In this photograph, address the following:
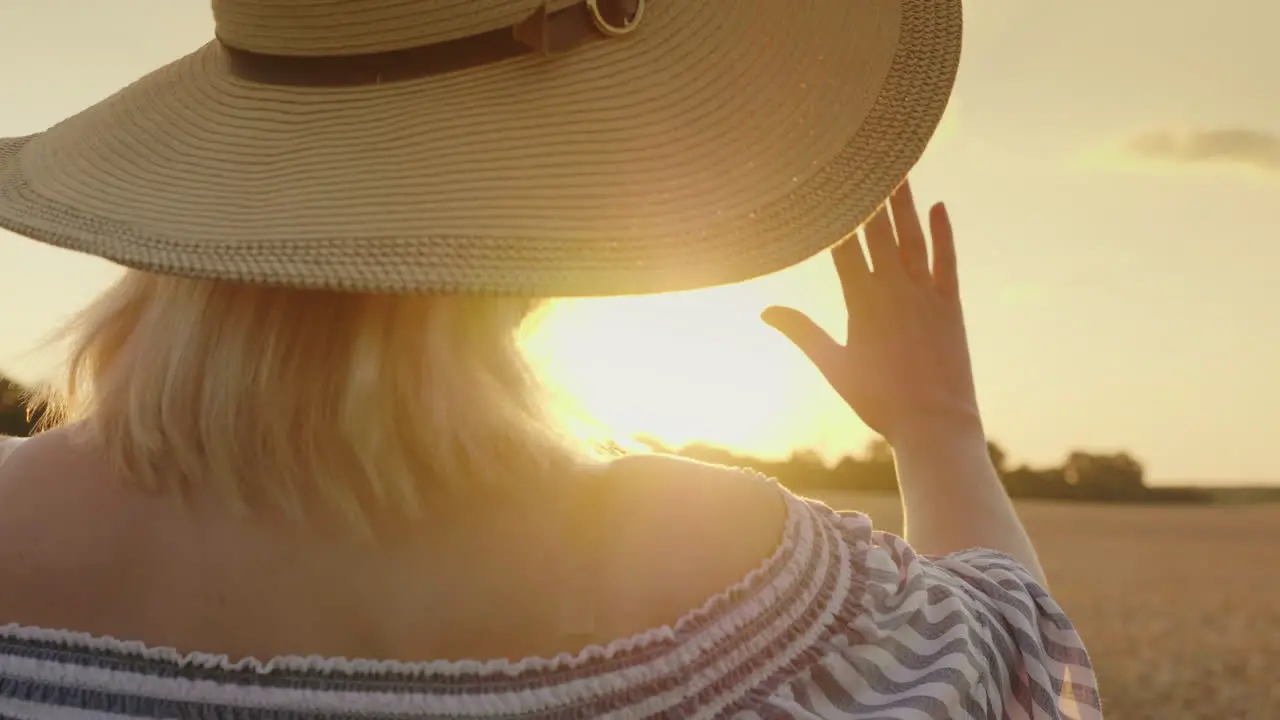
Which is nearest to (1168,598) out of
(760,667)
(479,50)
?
(760,667)

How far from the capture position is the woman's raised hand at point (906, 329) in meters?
1.38

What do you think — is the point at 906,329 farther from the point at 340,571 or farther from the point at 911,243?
the point at 340,571

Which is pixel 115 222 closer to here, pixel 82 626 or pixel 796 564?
pixel 82 626

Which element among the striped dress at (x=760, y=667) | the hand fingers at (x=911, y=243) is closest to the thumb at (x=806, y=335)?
the hand fingers at (x=911, y=243)

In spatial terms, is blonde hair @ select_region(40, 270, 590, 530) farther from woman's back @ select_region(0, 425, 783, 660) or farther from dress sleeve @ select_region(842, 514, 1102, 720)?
dress sleeve @ select_region(842, 514, 1102, 720)

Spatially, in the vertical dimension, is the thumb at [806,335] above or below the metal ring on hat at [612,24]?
below

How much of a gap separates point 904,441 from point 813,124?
0.45 m

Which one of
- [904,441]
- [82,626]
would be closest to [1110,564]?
[904,441]

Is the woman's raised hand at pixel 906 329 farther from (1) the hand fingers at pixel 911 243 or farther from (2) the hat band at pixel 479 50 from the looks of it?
(2) the hat band at pixel 479 50

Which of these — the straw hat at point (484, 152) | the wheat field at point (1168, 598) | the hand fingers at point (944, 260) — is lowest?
the wheat field at point (1168, 598)

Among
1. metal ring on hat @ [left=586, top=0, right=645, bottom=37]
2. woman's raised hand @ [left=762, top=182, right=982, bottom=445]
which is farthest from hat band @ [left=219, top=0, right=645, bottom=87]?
woman's raised hand @ [left=762, top=182, right=982, bottom=445]

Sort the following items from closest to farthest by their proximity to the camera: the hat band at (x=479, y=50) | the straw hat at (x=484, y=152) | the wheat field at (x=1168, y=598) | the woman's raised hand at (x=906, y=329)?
the straw hat at (x=484, y=152) < the hat band at (x=479, y=50) < the woman's raised hand at (x=906, y=329) < the wheat field at (x=1168, y=598)

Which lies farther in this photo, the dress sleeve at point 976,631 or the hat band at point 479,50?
the dress sleeve at point 976,631

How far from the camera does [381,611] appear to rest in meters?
0.95
